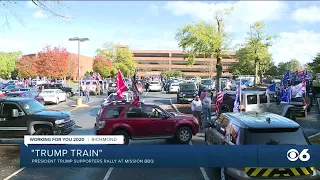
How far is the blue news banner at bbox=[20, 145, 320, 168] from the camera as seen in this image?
6.29 m

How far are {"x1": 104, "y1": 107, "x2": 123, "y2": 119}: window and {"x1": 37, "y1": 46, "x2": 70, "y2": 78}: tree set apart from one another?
50.1 metres

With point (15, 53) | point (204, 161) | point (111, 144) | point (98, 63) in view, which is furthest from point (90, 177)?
point (15, 53)

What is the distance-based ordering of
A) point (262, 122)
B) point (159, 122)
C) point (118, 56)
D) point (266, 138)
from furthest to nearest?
1. point (118, 56)
2. point (159, 122)
3. point (262, 122)
4. point (266, 138)

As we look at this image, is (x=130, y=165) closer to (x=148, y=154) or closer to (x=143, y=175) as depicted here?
(x=148, y=154)

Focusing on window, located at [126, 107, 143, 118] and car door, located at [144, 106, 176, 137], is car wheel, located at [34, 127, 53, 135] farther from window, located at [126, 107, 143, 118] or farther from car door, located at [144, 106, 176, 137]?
car door, located at [144, 106, 176, 137]

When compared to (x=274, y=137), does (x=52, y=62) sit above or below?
above

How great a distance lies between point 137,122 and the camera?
12.2 metres

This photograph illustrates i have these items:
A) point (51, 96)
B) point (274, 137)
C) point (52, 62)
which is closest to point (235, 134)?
point (274, 137)

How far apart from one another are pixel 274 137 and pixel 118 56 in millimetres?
80624

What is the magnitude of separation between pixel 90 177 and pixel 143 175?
4.43 feet

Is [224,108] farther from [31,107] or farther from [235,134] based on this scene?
[235,134]

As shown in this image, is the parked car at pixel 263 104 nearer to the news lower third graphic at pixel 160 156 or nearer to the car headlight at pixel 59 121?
the car headlight at pixel 59 121

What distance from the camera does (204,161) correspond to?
641 centimetres

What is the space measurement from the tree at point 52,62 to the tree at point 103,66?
1766 cm
